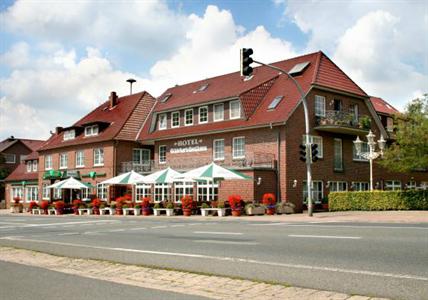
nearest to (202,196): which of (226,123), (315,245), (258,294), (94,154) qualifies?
(226,123)

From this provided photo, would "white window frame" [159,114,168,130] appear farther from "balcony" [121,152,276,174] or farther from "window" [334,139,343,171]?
"window" [334,139,343,171]

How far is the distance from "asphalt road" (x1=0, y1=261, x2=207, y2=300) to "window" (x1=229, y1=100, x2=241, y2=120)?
28721 millimetres

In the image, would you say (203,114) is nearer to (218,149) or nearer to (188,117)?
(188,117)

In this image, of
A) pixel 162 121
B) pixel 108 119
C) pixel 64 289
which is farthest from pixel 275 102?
pixel 64 289

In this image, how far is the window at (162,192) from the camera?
39062 millimetres

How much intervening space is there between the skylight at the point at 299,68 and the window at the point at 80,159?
22090mm

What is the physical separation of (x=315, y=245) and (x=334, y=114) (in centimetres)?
2517

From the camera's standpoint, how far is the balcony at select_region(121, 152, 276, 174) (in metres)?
33.5

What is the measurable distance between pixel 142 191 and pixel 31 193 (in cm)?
2107

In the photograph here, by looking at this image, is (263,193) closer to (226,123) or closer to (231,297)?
(226,123)

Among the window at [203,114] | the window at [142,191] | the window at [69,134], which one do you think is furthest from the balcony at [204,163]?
the window at [69,134]

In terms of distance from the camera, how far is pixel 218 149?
123ft

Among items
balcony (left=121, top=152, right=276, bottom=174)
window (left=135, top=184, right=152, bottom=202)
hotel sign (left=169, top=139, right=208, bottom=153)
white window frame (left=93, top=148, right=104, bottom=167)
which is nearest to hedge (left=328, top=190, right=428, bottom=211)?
balcony (left=121, top=152, right=276, bottom=174)

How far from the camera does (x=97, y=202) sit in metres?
38.0
